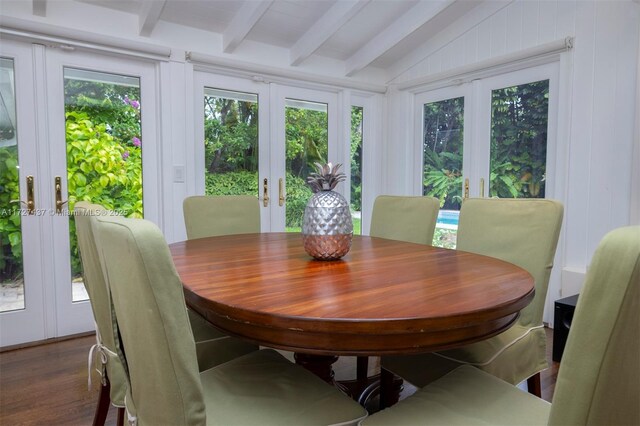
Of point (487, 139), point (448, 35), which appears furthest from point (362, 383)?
point (448, 35)

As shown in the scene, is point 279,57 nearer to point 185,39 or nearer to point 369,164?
point 185,39

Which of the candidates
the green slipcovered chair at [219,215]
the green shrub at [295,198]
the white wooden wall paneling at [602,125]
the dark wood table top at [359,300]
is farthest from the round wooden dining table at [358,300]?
the green shrub at [295,198]

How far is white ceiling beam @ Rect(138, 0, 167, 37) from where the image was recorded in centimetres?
263

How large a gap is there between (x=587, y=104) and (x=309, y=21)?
215 centimetres

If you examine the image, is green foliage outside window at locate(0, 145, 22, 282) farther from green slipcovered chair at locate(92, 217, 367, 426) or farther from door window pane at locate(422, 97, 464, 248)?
door window pane at locate(422, 97, 464, 248)

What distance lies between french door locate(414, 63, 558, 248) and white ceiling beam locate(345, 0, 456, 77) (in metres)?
0.72

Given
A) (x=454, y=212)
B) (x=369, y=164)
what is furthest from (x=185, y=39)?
(x=454, y=212)

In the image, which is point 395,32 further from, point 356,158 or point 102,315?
point 102,315

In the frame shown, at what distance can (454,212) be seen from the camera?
3.80m

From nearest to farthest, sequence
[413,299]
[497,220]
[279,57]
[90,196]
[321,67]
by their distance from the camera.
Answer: [413,299] < [497,220] < [90,196] < [279,57] < [321,67]

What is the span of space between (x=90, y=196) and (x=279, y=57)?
1.96 metres

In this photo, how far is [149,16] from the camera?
2.72 m

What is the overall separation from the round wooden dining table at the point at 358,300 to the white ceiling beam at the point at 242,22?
197 centimetres

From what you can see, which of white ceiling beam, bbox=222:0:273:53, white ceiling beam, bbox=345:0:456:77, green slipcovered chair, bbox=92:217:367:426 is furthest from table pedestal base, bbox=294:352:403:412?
white ceiling beam, bbox=345:0:456:77
